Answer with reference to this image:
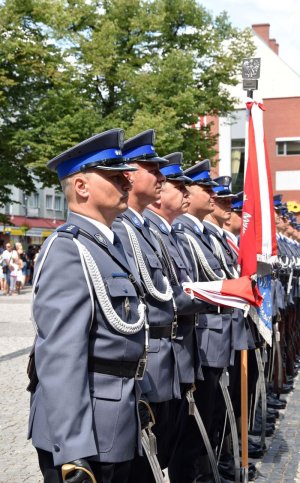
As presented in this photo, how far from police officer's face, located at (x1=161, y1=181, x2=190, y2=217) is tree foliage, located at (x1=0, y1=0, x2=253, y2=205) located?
21.8 metres

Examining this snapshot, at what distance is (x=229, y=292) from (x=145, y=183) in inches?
35.1

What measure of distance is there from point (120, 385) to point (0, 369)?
762 centimetres

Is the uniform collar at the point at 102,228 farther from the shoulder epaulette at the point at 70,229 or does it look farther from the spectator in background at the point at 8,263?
the spectator in background at the point at 8,263

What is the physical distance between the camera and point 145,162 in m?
4.25

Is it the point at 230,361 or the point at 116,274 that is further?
the point at 230,361

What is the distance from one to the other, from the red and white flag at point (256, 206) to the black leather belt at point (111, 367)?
2.21 m

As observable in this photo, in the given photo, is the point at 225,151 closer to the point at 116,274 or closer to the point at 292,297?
the point at 292,297

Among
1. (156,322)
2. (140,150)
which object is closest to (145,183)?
(140,150)

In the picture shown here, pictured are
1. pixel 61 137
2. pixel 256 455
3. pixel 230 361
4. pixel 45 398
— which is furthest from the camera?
pixel 61 137

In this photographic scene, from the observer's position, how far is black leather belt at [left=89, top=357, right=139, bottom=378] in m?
2.90

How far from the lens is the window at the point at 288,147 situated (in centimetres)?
4550

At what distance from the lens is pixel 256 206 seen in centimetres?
527

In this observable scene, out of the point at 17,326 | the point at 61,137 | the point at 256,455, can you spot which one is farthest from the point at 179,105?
the point at 256,455

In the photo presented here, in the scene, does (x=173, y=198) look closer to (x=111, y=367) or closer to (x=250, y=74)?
(x=250, y=74)
